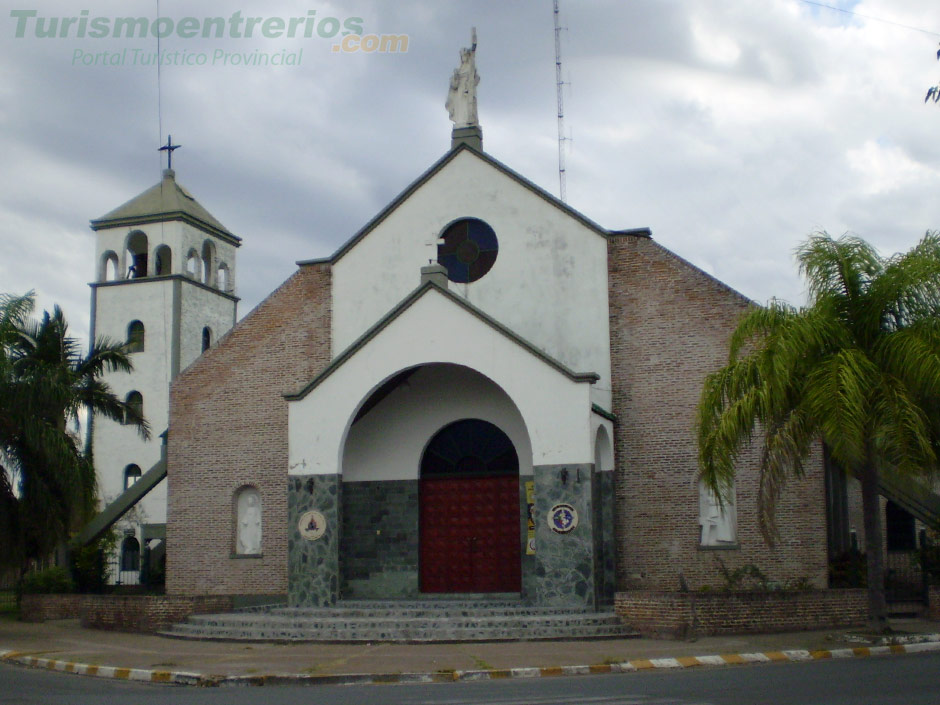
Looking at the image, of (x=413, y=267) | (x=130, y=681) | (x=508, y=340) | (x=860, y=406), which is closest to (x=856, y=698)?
(x=860, y=406)

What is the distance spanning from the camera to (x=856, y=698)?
11.8m

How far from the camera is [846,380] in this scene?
16438 mm

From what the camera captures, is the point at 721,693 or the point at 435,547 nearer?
the point at 721,693

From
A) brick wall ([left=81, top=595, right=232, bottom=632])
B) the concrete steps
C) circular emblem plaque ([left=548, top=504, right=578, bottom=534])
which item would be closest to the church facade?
circular emblem plaque ([left=548, top=504, right=578, bottom=534])

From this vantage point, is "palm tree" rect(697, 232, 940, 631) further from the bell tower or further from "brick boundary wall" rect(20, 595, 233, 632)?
the bell tower

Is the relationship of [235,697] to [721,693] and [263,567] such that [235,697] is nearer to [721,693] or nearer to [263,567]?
[721,693]

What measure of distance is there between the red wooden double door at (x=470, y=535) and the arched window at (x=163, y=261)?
25.5 meters

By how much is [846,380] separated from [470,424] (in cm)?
1014

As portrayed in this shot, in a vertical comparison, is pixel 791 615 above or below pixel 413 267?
below

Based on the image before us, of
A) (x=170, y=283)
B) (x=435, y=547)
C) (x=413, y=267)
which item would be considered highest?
(x=170, y=283)

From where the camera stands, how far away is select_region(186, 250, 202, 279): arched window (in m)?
46.8

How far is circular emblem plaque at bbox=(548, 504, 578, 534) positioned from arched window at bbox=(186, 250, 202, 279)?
95.1 feet

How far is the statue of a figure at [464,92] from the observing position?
86.7 ft

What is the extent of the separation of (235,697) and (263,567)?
12607 mm
